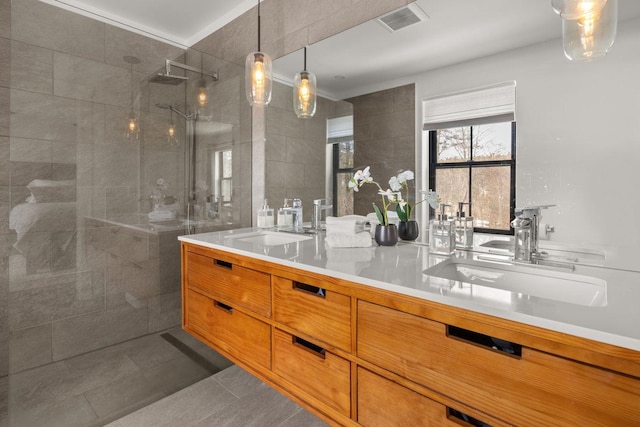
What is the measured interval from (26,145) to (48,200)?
0.29m

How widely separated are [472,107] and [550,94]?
0.27 metres

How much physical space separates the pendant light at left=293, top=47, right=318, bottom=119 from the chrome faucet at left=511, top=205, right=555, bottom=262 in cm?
127

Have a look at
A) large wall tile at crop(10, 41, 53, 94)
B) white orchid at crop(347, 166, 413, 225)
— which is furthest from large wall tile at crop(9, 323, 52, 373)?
white orchid at crop(347, 166, 413, 225)

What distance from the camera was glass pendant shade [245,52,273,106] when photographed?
1.92m

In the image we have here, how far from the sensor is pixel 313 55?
76.8 inches

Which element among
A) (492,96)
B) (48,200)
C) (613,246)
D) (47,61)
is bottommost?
(613,246)

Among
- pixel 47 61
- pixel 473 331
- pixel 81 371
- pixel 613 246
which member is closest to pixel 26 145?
pixel 47 61

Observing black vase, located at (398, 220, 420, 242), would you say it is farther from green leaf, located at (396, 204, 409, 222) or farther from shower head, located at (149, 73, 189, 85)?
shower head, located at (149, 73, 189, 85)

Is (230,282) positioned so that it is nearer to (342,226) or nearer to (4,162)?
(342,226)

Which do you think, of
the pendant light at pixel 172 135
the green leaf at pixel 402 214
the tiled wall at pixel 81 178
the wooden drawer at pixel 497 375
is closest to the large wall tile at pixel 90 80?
the tiled wall at pixel 81 178

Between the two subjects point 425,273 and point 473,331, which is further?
point 425,273

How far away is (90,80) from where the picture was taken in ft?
6.13

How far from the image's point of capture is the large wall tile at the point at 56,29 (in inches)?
65.1

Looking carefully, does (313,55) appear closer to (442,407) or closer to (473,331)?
(473,331)
